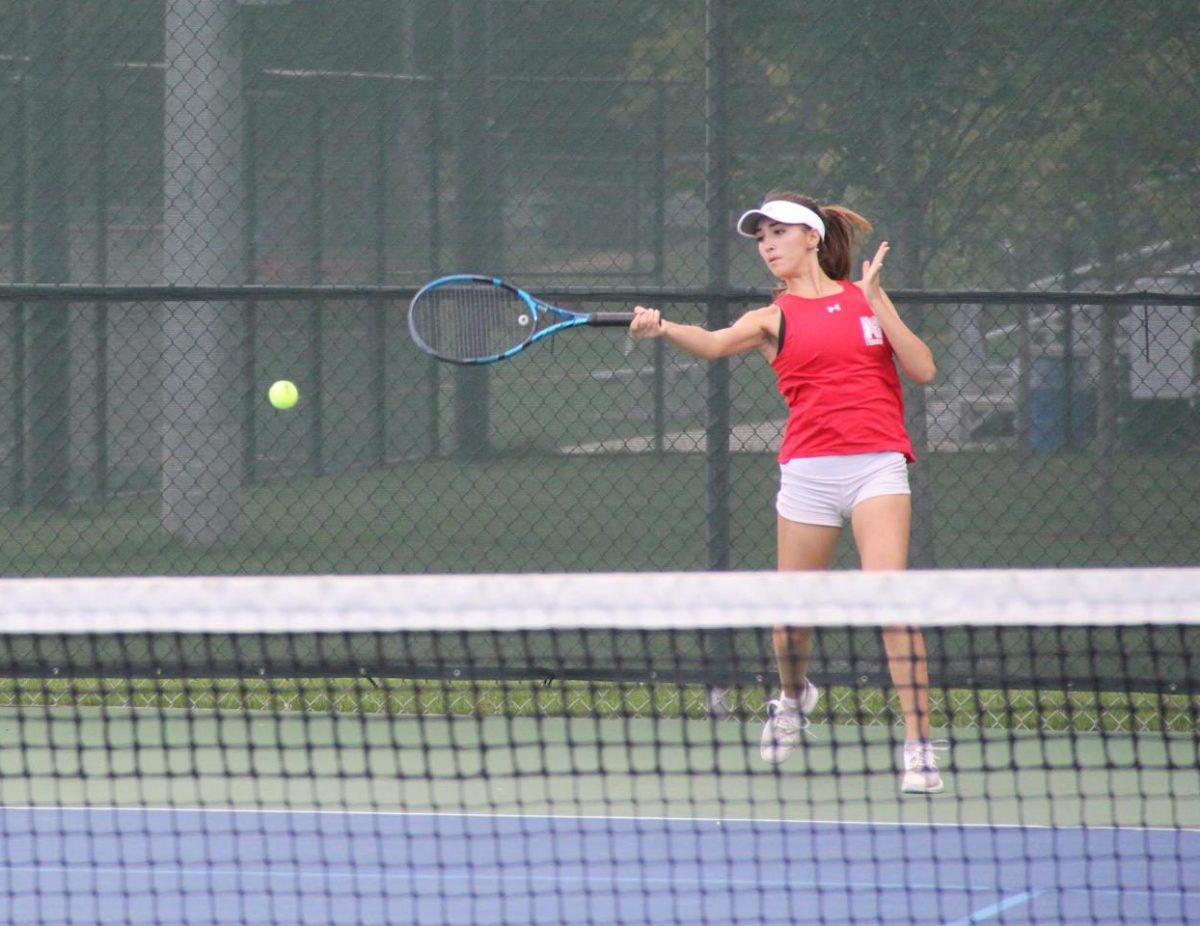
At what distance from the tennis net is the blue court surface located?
0.01 meters

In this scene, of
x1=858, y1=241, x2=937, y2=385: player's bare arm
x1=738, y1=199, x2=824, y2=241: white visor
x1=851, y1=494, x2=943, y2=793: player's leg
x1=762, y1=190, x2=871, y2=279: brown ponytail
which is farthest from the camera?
x1=762, y1=190, x2=871, y2=279: brown ponytail

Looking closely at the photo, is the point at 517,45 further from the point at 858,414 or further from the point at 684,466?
the point at 858,414

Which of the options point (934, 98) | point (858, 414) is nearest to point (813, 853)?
point (858, 414)

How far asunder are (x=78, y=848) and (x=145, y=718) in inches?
56.8

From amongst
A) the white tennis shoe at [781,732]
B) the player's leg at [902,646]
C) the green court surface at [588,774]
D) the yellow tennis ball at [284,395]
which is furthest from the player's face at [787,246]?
the yellow tennis ball at [284,395]

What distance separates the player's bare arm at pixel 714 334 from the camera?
155 inches

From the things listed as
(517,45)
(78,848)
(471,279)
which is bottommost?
(78,848)

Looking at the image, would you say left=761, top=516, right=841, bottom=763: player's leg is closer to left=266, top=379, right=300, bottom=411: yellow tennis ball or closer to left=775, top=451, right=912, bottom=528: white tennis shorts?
left=775, top=451, right=912, bottom=528: white tennis shorts

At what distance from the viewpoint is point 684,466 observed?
5258mm

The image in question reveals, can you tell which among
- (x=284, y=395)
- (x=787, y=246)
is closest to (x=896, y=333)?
(x=787, y=246)

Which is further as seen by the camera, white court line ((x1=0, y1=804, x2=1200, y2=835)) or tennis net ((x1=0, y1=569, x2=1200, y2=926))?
white court line ((x1=0, y1=804, x2=1200, y2=835))

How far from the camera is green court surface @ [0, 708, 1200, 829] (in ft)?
13.6

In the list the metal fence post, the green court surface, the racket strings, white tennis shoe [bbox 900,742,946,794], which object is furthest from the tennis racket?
white tennis shoe [bbox 900,742,946,794]

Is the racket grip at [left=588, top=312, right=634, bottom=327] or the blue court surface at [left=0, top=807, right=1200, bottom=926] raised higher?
the racket grip at [left=588, top=312, right=634, bottom=327]
